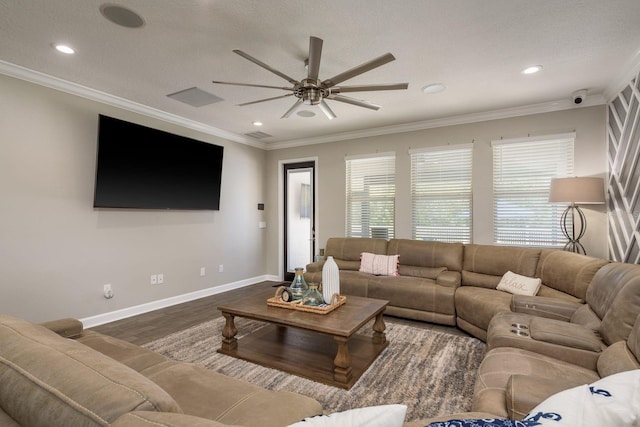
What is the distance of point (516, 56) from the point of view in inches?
110

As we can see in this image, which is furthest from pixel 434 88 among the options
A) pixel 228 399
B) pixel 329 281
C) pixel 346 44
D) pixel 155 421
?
pixel 155 421

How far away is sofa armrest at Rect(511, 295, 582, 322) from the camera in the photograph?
8.30ft

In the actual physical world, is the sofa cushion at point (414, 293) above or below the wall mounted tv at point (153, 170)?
below

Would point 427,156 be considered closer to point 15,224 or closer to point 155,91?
point 155,91

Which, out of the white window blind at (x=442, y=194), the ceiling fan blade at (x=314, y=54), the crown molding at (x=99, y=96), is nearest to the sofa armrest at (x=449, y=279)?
the white window blind at (x=442, y=194)

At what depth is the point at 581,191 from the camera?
330 centimetres

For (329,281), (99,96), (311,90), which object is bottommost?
(329,281)

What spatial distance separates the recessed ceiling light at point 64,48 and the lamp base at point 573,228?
5335mm

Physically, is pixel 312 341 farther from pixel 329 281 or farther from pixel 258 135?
pixel 258 135

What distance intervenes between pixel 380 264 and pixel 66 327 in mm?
3468

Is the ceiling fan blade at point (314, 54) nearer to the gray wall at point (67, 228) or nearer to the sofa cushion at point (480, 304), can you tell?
the sofa cushion at point (480, 304)

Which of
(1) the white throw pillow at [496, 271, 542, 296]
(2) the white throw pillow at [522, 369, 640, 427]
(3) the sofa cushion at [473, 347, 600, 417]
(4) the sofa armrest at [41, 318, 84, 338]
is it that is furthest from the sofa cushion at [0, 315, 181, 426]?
(1) the white throw pillow at [496, 271, 542, 296]

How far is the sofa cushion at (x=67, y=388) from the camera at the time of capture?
678 millimetres

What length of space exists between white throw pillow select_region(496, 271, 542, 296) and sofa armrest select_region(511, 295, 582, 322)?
0.58 m
